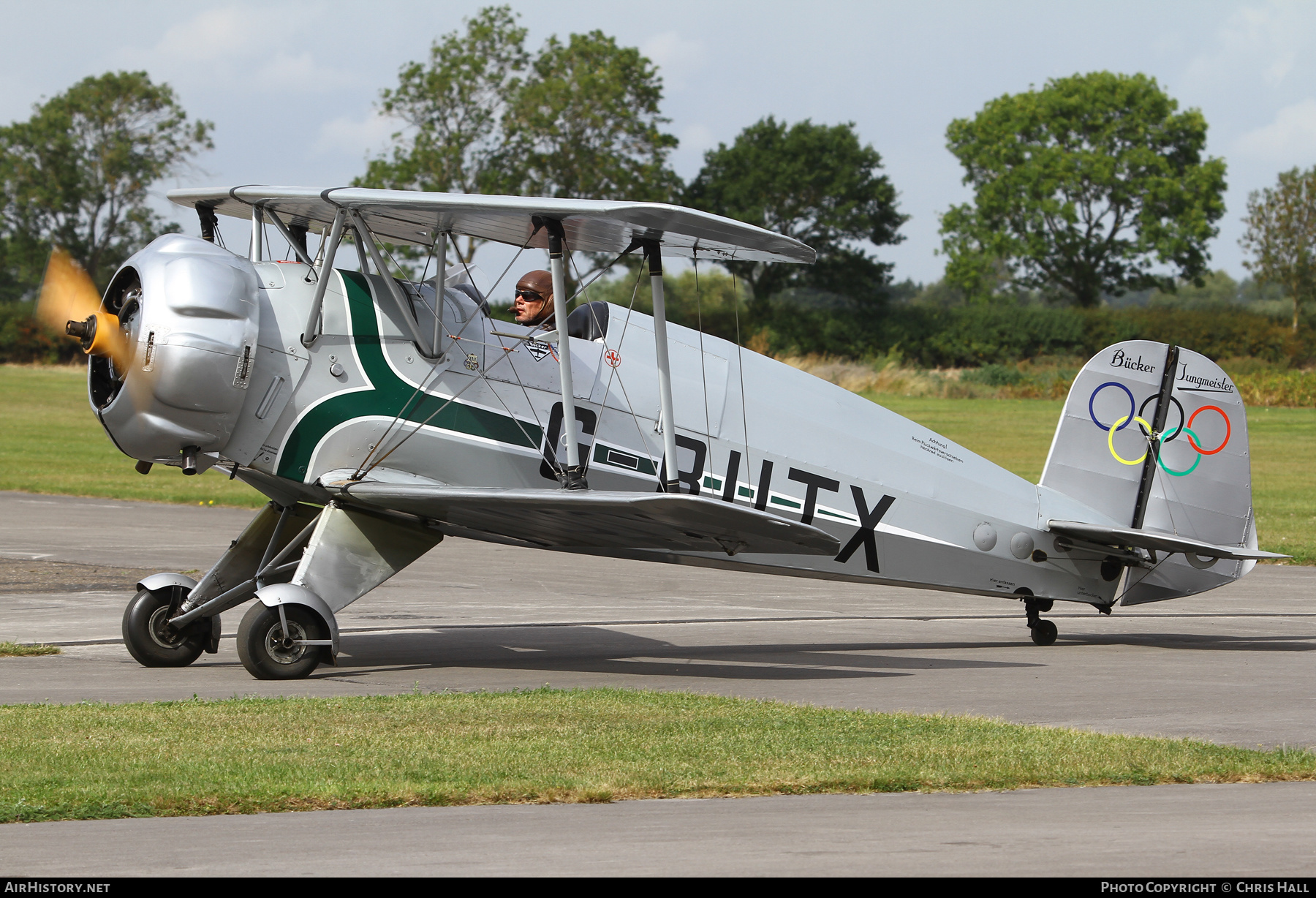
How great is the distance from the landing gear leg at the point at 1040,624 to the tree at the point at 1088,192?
82124 millimetres

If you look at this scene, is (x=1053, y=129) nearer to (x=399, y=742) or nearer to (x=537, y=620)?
(x=537, y=620)

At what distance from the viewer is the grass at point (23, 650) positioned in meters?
10.5

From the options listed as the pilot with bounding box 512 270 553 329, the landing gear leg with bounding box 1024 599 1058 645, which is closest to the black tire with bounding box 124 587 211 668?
the pilot with bounding box 512 270 553 329

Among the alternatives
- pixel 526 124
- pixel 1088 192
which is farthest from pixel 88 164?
pixel 1088 192

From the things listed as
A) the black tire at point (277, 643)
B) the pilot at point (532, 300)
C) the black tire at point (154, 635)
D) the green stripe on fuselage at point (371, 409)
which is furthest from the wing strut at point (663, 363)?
the black tire at point (154, 635)

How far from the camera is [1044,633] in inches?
481

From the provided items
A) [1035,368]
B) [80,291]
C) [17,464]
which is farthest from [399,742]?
[1035,368]

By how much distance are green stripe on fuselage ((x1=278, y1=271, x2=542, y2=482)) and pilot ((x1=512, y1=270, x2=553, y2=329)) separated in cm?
95

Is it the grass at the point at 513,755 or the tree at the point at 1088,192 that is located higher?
the tree at the point at 1088,192

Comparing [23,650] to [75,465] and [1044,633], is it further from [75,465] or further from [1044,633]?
[75,465]

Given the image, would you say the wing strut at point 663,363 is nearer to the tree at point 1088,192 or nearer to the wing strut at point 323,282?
the wing strut at point 323,282

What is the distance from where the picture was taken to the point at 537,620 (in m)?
13.2

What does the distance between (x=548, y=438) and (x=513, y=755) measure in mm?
4012

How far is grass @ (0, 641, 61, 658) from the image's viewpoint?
34.3 ft
